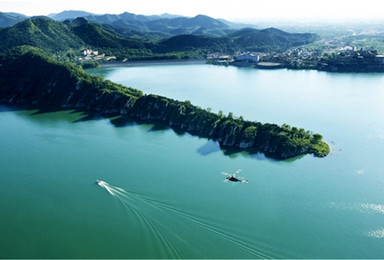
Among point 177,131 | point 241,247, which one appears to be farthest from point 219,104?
point 241,247

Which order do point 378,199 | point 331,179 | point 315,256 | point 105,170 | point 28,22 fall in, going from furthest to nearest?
point 28,22
point 105,170
point 331,179
point 378,199
point 315,256

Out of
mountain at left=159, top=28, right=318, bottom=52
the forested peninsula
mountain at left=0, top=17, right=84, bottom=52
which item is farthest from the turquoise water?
mountain at left=159, top=28, right=318, bottom=52

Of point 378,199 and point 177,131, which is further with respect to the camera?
point 177,131

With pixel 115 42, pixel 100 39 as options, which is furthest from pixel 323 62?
pixel 100 39

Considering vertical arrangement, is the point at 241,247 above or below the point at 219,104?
below

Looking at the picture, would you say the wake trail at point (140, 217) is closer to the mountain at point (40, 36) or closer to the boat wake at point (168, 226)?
the boat wake at point (168, 226)

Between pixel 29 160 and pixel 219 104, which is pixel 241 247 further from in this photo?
pixel 219 104

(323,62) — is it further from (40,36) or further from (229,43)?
(40,36)
